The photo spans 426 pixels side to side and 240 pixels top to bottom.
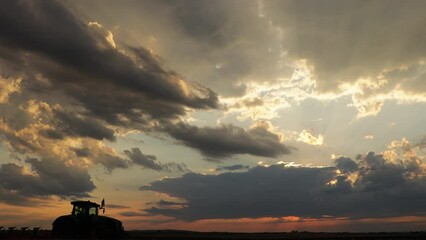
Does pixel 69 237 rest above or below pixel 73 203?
below

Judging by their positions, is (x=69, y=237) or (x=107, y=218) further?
(x=107, y=218)

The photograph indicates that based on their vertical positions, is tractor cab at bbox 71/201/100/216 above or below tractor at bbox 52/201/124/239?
above

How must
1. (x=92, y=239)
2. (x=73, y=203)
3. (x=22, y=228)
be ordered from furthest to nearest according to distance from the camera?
(x=22, y=228) → (x=73, y=203) → (x=92, y=239)

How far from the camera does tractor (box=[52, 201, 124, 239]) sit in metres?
Answer: 28.5

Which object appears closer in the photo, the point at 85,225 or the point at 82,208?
the point at 85,225

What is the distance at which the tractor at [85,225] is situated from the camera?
1124 inches

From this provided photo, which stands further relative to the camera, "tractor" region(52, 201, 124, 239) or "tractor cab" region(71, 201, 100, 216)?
"tractor cab" region(71, 201, 100, 216)

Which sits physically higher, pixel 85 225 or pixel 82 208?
pixel 82 208

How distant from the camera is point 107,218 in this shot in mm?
30297

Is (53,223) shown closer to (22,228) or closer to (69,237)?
(69,237)

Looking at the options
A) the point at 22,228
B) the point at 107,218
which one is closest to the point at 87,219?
the point at 107,218

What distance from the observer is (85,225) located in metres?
29.0

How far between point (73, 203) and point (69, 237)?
8.51 ft

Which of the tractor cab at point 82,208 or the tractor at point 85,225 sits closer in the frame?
the tractor at point 85,225
